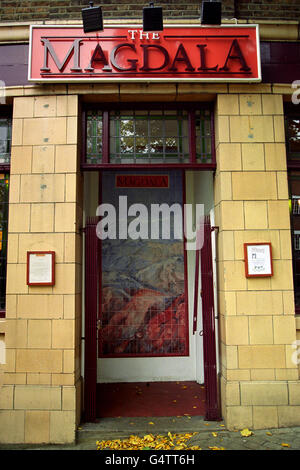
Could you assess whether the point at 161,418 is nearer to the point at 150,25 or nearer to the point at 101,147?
the point at 101,147

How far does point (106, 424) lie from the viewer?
4434 millimetres

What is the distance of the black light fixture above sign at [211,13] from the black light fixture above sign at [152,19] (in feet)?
1.99

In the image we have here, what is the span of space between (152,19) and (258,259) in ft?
11.2

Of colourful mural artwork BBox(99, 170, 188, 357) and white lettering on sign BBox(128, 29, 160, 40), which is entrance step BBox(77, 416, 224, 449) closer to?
colourful mural artwork BBox(99, 170, 188, 357)

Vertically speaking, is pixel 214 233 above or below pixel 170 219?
below

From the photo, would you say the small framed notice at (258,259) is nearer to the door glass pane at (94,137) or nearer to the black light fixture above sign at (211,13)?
the door glass pane at (94,137)

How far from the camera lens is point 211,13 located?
4.59 metres

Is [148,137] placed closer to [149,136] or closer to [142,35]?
[149,136]

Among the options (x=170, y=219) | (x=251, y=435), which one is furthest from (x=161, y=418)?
(x=170, y=219)

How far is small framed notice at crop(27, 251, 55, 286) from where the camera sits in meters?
4.41

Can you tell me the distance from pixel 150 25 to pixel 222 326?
4.08 metres

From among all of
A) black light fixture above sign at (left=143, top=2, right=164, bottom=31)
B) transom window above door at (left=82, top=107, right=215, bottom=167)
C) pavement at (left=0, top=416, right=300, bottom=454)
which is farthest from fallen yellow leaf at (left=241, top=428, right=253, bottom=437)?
black light fixture above sign at (left=143, top=2, right=164, bottom=31)

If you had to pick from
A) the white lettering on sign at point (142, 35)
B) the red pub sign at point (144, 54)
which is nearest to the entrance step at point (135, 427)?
the red pub sign at point (144, 54)
